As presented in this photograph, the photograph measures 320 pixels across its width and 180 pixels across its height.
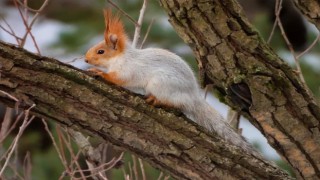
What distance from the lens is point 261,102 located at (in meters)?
2.98

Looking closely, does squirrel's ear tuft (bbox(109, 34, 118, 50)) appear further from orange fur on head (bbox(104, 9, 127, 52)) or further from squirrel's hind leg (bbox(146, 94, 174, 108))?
squirrel's hind leg (bbox(146, 94, 174, 108))

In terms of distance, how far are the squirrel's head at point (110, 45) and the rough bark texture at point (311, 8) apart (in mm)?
788

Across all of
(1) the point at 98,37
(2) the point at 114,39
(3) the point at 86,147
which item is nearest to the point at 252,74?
(2) the point at 114,39

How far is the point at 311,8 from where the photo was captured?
10.1 ft

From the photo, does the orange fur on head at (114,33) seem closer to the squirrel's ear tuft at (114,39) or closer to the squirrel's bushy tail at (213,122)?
the squirrel's ear tuft at (114,39)

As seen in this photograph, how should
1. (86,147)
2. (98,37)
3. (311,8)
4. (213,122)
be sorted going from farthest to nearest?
(98,37), (86,147), (213,122), (311,8)

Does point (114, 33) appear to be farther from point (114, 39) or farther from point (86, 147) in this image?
point (86, 147)

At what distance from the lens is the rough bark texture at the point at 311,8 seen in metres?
3.07

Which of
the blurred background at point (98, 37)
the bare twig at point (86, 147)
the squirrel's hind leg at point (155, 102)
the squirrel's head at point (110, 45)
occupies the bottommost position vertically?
the bare twig at point (86, 147)

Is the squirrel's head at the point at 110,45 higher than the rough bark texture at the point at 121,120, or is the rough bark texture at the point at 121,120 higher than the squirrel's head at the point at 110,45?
the squirrel's head at the point at 110,45

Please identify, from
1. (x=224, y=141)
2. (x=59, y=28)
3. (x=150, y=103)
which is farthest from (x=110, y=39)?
(x=59, y=28)

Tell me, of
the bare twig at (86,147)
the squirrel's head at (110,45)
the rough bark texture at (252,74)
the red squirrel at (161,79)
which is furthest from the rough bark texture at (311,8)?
the bare twig at (86,147)

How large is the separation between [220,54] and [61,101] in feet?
1.90

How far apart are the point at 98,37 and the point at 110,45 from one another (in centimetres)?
422
